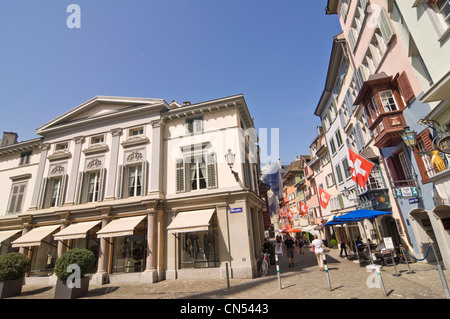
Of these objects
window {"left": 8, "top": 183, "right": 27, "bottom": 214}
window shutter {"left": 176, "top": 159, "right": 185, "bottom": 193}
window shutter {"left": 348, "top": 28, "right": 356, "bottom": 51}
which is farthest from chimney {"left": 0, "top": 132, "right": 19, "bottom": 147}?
window shutter {"left": 348, "top": 28, "right": 356, "bottom": 51}

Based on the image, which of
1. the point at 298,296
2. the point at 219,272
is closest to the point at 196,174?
the point at 219,272

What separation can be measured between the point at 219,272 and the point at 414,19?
1519cm

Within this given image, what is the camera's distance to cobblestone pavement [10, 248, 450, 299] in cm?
728

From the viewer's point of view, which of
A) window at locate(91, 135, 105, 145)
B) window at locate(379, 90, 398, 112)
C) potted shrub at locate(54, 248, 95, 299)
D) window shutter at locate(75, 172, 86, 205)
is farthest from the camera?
window at locate(91, 135, 105, 145)

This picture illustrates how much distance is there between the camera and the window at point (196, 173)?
14870 mm

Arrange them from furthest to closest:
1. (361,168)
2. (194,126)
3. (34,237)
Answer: (194,126)
(34,237)
(361,168)

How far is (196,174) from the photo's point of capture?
15.3m

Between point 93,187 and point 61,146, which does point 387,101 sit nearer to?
point 93,187

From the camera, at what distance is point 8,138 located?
23.5m

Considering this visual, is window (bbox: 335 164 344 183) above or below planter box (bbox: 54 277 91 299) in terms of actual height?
above

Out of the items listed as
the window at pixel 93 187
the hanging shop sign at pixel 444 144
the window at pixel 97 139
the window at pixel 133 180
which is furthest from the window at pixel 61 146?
the hanging shop sign at pixel 444 144

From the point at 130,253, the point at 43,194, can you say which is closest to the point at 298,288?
the point at 130,253

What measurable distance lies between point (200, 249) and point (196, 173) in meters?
4.99

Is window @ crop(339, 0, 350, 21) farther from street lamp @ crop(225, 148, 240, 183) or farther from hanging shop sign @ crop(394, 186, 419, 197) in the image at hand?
street lamp @ crop(225, 148, 240, 183)
